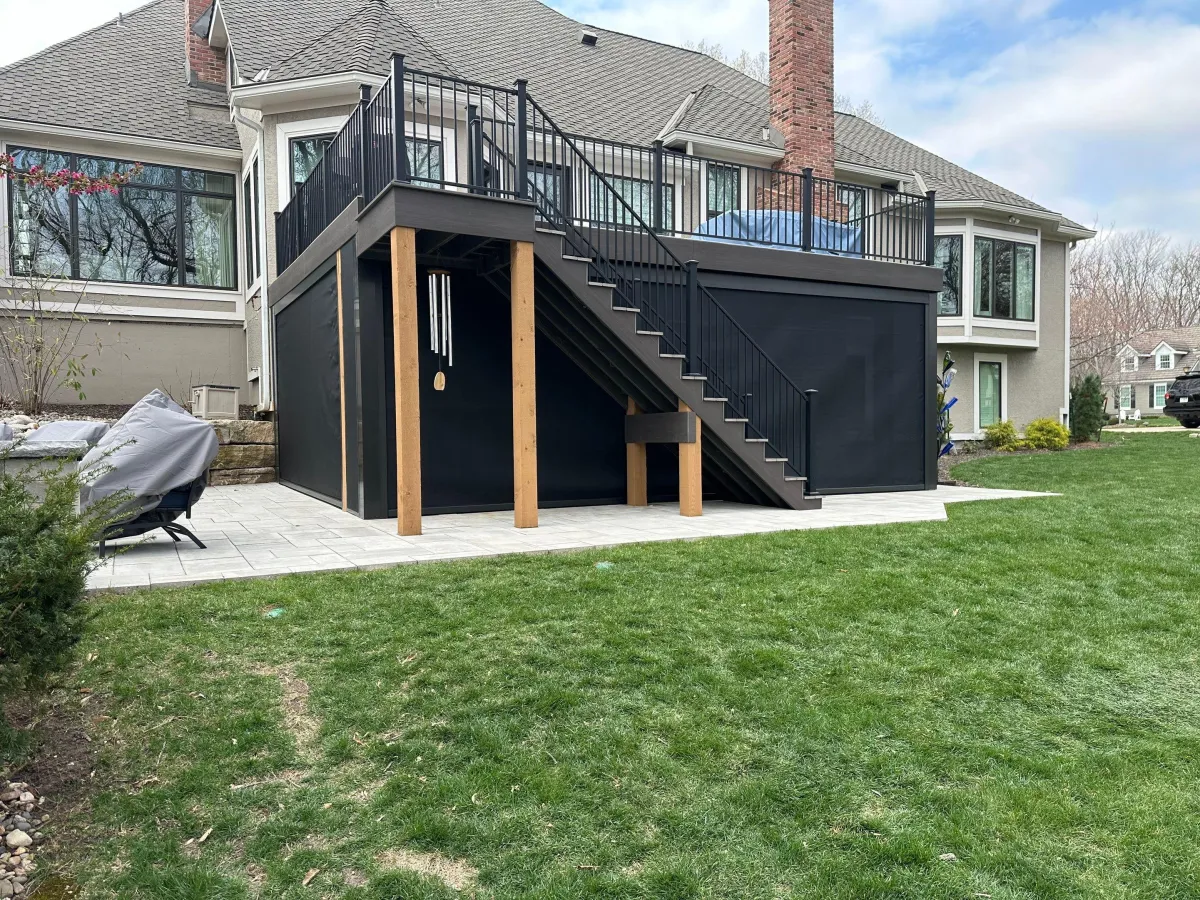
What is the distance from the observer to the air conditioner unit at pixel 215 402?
1300 centimetres

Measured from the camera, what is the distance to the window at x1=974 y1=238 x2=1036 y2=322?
59.5ft

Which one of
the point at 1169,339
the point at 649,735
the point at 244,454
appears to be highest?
the point at 1169,339

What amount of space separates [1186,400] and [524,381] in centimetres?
2741

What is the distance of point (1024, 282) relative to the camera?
61.6ft

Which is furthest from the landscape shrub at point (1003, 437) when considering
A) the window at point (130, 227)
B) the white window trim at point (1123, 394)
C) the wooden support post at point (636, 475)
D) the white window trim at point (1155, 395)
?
the white window trim at point (1123, 394)

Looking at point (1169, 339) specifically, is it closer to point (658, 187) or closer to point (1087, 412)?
point (1087, 412)

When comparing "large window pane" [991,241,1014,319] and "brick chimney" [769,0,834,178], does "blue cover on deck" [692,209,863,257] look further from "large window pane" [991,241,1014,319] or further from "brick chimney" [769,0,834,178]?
"large window pane" [991,241,1014,319]

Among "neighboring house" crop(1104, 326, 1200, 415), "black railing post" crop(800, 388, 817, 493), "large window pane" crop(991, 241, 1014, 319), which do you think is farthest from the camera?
"neighboring house" crop(1104, 326, 1200, 415)

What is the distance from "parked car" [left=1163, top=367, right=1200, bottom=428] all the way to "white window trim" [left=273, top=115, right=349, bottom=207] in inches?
1044

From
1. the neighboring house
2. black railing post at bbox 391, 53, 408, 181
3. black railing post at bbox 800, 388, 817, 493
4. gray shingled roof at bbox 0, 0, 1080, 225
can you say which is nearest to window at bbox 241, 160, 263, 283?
gray shingled roof at bbox 0, 0, 1080, 225

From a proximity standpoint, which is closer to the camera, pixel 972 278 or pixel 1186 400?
pixel 972 278

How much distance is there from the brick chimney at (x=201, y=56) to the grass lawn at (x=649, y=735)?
14882mm

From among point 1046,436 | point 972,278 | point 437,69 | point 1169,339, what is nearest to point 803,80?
point 437,69

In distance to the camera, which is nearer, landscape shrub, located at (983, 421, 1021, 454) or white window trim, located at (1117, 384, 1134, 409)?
landscape shrub, located at (983, 421, 1021, 454)
